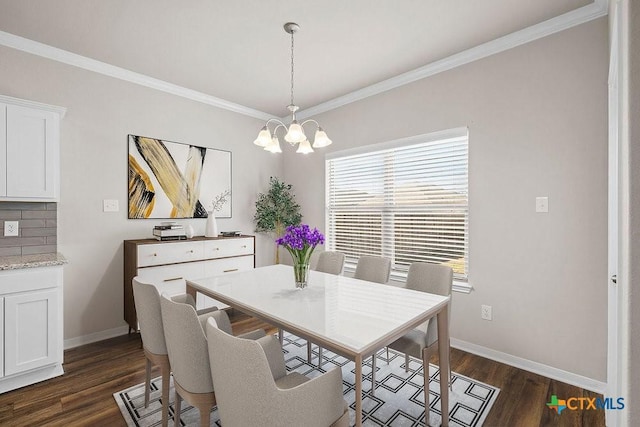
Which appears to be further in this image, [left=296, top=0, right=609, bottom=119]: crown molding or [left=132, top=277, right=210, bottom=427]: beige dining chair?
[left=296, top=0, right=609, bottom=119]: crown molding

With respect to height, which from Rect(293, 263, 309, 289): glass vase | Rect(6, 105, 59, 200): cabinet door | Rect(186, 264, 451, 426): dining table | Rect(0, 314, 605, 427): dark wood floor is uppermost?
Rect(6, 105, 59, 200): cabinet door

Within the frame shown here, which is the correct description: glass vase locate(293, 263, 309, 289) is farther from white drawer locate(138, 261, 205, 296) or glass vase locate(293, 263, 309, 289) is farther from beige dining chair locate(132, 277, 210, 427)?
white drawer locate(138, 261, 205, 296)

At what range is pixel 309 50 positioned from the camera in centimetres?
280

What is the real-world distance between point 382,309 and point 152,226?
9.30 ft

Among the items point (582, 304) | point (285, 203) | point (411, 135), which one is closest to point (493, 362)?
point (582, 304)

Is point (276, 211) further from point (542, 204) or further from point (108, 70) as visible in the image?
point (542, 204)

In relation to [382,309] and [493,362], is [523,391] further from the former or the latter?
[382,309]

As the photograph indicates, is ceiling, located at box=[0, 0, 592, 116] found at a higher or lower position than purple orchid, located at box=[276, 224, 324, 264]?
higher

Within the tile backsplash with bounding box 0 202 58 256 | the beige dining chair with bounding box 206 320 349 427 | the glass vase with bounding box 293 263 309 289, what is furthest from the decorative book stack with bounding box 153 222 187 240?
the beige dining chair with bounding box 206 320 349 427

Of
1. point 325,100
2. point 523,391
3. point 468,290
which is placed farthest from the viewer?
point 325,100

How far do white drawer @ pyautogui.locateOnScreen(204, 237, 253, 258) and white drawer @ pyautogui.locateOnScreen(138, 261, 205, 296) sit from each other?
0.54 feet

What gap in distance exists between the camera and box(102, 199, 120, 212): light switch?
124 inches

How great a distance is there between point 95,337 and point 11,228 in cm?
124

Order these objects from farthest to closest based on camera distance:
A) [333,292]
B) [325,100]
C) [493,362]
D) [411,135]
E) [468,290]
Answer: [325,100], [411,135], [468,290], [493,362], [333,292]
